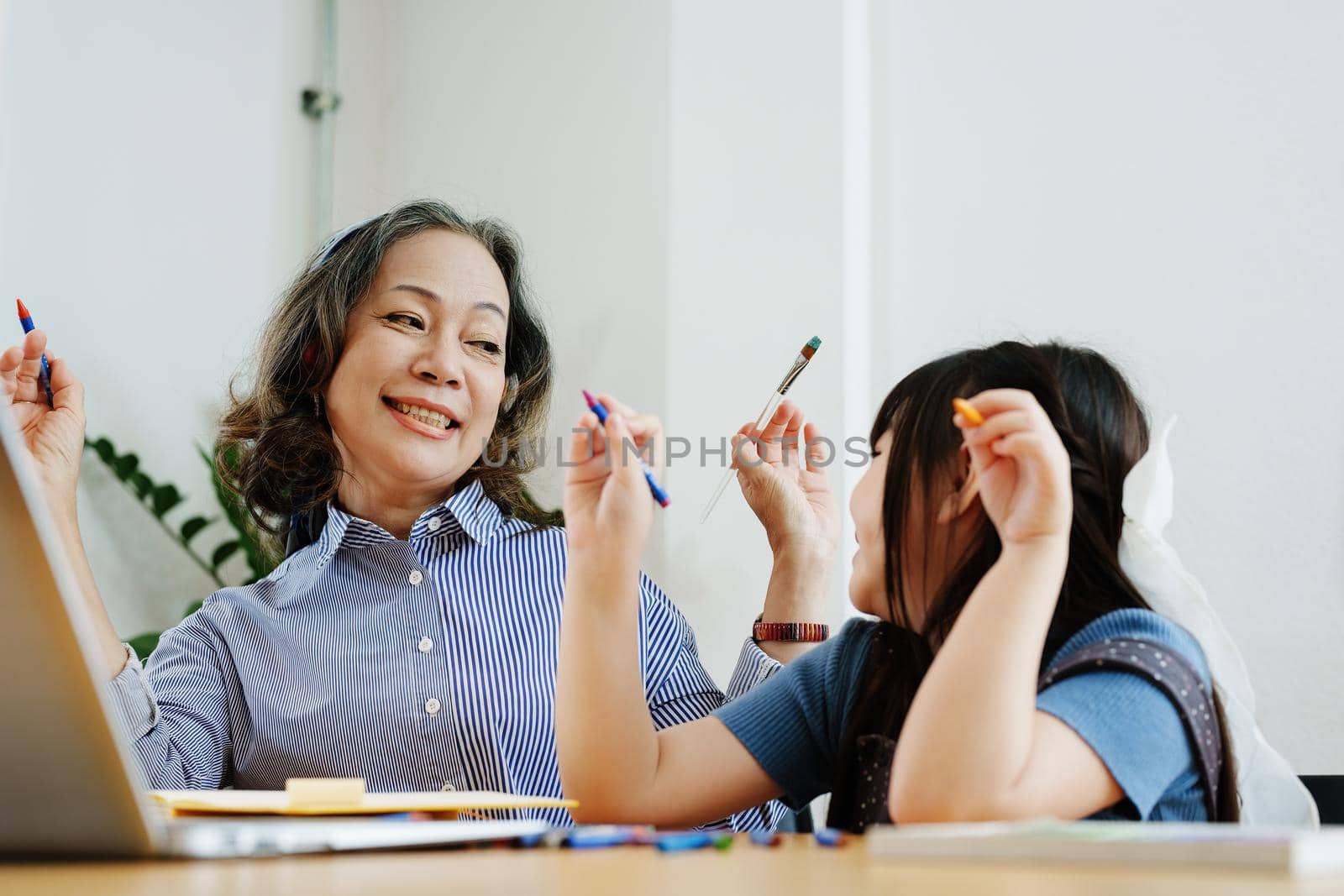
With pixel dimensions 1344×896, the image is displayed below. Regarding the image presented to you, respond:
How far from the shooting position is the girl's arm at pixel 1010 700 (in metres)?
0.72

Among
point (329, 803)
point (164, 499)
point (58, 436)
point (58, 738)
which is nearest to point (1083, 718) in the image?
point (329, 803)

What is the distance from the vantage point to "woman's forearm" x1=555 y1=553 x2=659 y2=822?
937mm

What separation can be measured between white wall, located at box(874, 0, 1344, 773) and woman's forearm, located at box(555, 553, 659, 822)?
3.15ft

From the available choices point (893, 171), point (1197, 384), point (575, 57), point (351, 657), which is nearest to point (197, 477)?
point (575, 57)

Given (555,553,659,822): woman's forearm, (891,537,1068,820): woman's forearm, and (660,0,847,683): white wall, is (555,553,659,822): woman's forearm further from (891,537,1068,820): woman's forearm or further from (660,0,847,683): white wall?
(660,0,847,683): white wall

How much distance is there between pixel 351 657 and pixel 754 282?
3.19 feet

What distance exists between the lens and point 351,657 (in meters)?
1.31

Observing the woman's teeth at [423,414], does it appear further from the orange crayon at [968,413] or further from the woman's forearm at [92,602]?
the orange crayon at [968,413]

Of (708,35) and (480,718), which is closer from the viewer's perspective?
(480,718)

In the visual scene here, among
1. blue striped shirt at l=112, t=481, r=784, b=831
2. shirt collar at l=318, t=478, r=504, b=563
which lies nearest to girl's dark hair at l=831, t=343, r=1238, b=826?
blue striped shirt at l=112, t=481, r=784, b=831

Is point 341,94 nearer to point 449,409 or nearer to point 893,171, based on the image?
point 893,171

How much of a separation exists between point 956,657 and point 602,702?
310 millimetres

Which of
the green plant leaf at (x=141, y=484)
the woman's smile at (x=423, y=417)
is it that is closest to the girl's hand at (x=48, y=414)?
the woman's smile at (x=423, y=417)

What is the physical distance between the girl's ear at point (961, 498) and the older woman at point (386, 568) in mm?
376
